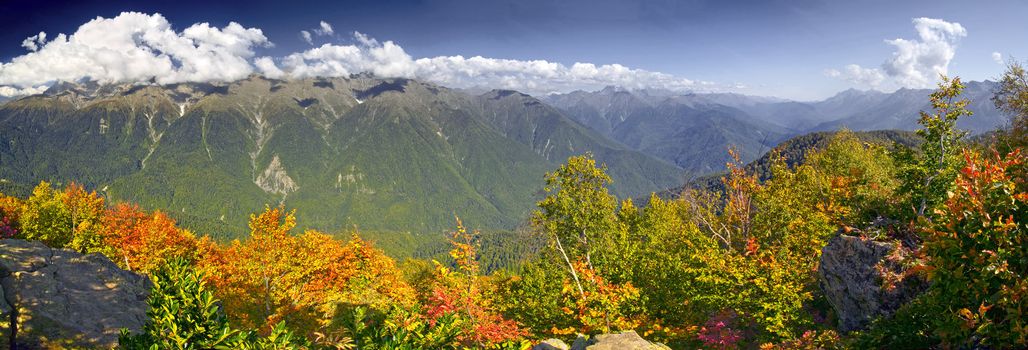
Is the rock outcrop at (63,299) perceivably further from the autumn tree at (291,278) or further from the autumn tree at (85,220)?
the autumn tree at (85,220)

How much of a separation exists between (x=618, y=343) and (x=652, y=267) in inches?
580

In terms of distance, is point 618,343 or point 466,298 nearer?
point 618,343

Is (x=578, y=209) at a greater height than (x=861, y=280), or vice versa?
(x=578, y=209)

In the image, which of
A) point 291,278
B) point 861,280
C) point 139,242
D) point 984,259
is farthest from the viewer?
point 139,242

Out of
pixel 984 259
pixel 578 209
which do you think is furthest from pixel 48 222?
pixel 984 259

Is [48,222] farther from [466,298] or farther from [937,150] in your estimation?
[937,150]

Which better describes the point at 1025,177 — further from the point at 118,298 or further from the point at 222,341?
the point at 118,298

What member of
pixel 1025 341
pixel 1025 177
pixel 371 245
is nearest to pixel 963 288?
pixel 1025 341

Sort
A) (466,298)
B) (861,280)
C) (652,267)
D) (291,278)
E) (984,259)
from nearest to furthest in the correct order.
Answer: (984,259), (466,298), (861,280), (652,267), (291,278)

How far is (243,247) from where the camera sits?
148ft

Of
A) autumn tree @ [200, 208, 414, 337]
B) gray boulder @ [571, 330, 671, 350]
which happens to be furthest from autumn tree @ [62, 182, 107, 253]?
gray boulder @ [571, 330, 671, 350]

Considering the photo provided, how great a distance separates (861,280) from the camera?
25828mm

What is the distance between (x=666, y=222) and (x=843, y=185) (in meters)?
24.4

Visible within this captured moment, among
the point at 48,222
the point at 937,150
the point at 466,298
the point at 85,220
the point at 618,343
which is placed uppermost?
the point at 937,150
